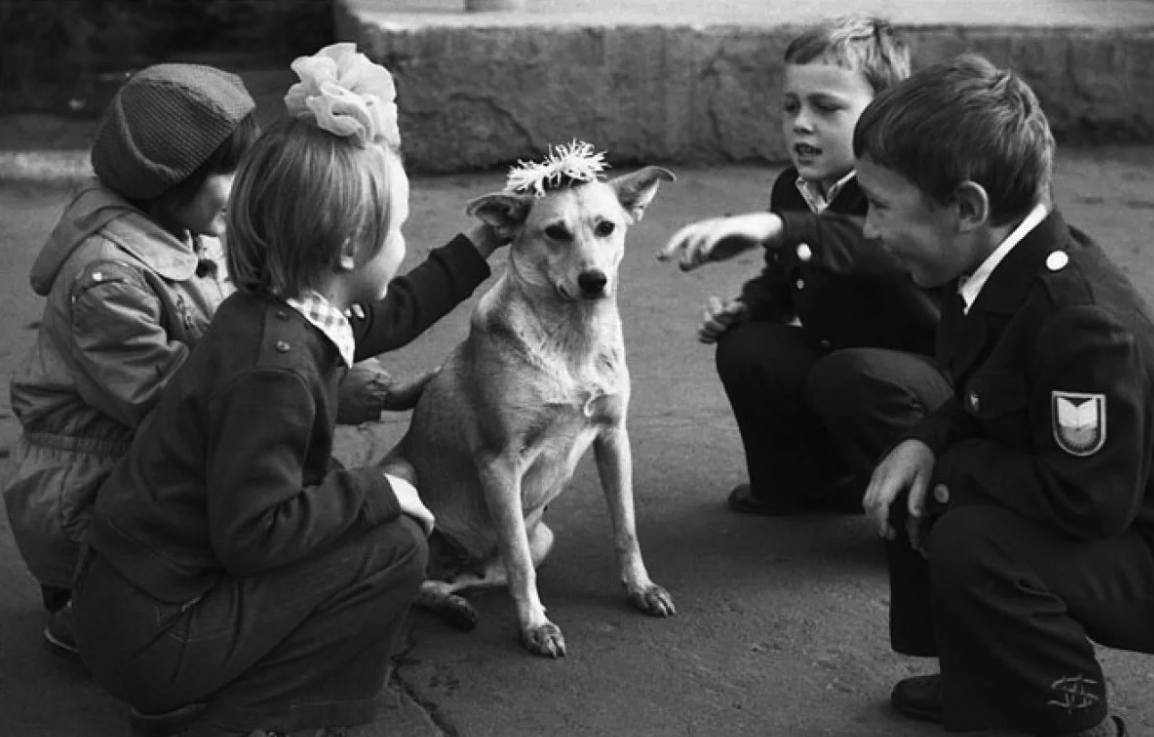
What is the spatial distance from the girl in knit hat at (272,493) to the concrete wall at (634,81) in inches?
151

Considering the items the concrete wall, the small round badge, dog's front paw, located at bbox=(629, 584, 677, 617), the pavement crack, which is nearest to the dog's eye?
dog's front paw, located at bbox=(629, 584, 677, 617)

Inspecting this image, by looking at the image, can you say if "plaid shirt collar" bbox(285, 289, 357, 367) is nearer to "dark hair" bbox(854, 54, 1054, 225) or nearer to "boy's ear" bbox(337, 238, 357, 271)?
"boy's ear" bbox(337, 238, 357, 271)

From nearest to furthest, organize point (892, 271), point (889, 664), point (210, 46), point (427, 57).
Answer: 1. point (889, 664)
2. point (892, 271)
3. point (427, 57)
4. point (210, 46)

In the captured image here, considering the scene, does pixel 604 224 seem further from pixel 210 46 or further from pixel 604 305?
pixel 210 46

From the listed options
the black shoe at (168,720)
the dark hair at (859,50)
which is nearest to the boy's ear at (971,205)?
the dark hair at (859,50)

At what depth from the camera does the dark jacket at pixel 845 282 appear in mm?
4098

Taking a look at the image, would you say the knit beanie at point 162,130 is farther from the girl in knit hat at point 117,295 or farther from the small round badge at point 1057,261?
the small round badge at point 1057,261

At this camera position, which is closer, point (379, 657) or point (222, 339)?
point (222, 339)

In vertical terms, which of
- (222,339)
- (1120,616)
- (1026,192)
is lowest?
(1120,616)

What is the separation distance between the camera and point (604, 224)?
12.8ft

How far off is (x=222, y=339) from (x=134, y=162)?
61 centimetres

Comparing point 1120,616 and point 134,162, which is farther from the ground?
point 134,162

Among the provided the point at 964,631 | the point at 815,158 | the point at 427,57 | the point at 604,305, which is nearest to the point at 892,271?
the point at 815,158

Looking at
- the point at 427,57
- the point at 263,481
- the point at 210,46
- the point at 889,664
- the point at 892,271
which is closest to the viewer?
the point at 263,481
